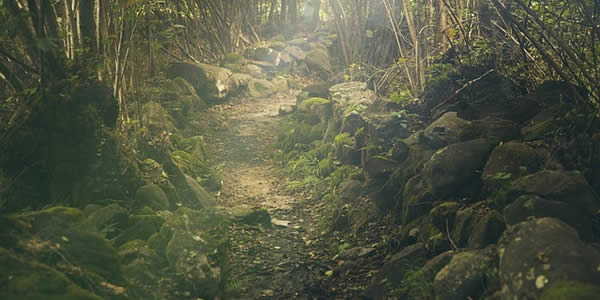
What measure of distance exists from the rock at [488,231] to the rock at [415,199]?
41.8 inches

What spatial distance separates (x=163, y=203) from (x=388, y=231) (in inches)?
103

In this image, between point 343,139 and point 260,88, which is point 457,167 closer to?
point 343,139

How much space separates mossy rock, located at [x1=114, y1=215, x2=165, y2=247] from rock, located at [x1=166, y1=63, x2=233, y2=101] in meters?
7.80

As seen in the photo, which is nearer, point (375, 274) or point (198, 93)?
point (375, 274)

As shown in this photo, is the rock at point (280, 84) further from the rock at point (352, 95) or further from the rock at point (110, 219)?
the rock at point (110, 219)

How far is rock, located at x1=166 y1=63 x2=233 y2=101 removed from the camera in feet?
40.8

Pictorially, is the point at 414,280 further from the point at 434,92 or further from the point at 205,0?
the point at 205,0

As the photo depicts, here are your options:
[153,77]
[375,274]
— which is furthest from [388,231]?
[153,77]

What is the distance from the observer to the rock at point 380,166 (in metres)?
6.15

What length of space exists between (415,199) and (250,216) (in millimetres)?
2413

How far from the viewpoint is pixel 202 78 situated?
41.3ft

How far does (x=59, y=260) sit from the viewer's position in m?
3.20

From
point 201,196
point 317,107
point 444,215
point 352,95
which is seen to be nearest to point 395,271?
point 444,215

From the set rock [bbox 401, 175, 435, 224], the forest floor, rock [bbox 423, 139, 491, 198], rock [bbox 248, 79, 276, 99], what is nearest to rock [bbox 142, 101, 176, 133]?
the forest floor
